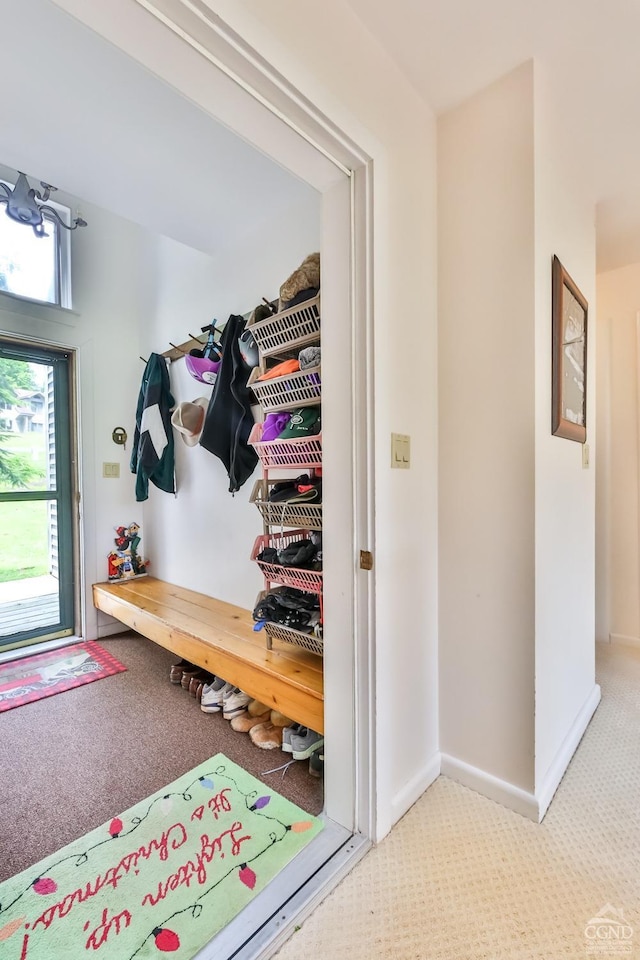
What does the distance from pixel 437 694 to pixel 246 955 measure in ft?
2.74

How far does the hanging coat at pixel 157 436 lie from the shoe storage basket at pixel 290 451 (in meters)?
1.26

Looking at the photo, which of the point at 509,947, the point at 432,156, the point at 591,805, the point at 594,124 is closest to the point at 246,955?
the point at 509,947

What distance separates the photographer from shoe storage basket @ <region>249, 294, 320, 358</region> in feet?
4.64

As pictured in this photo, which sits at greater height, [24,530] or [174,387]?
[174,387]

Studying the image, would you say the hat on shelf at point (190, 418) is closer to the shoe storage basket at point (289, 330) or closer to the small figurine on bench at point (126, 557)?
the shoe storage basket at point (289, 330)

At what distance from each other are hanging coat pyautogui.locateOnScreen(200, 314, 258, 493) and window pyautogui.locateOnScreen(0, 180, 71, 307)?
1540 mm

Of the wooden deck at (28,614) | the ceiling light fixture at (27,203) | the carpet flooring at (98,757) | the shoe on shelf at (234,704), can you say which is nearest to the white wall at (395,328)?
the carpet flooring at (98,757)

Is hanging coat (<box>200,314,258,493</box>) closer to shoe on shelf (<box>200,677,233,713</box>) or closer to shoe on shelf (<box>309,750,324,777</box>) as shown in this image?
shoe on shelf (<box>200,677,233,713</box>)

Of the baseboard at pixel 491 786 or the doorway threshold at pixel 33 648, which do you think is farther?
the doorway threshold at pixel 33 648

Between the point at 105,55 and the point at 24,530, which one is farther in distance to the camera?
the point at 24,530

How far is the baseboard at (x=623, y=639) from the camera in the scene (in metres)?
2.45

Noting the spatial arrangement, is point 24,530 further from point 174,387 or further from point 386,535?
point 386,535

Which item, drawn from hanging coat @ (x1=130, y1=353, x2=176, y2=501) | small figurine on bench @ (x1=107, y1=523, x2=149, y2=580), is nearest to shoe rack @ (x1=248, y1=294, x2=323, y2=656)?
hanging coat @ (x1=130, y1=353, x2=176, y2=501)

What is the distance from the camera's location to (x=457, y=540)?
1390mm
